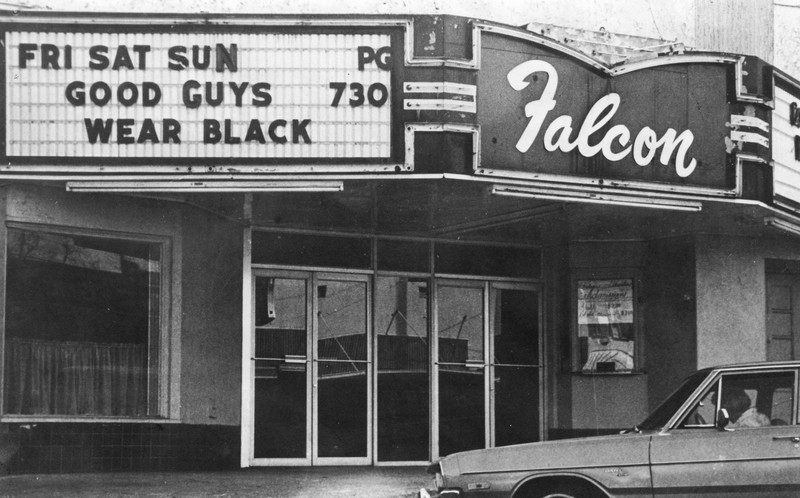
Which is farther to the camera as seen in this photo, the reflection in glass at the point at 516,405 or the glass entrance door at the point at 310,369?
the reflection in glass at the point at 516,405

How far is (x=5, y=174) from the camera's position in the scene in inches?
425

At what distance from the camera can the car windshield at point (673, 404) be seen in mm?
8211

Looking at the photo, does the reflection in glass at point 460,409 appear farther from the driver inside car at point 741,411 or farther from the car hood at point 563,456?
the driver inside car at point 741,411

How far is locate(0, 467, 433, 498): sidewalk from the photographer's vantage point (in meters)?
10.6

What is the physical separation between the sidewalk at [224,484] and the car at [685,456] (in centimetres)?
296

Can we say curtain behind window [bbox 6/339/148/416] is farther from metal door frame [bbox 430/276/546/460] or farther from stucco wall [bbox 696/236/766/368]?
stucco wall [bbox 696/236/766/368]

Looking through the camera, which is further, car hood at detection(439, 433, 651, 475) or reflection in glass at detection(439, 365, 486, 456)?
reflection in glass at detection(439, 365, 486, 456)

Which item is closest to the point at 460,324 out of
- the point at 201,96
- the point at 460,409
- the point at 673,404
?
the point at 460,409

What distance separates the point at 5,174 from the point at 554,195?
523 centimetres

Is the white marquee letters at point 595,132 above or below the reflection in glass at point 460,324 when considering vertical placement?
above

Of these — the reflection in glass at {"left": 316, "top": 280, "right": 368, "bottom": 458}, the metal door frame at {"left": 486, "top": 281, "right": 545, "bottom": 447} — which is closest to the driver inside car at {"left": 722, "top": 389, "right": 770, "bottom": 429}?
the reflection in glass at {"left": 316, "top": 280, "right": 368, "bottom": 458}

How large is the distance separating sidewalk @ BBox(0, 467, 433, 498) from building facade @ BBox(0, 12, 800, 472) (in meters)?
0.39

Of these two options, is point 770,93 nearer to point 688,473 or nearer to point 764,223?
point 764,223

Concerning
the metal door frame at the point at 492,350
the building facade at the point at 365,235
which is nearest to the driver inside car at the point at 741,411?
the building facade at the point at 365,235
